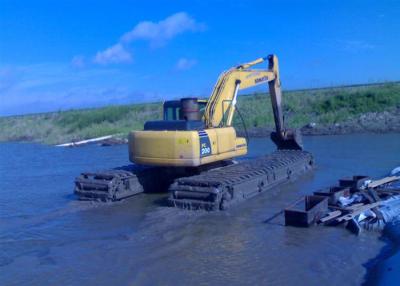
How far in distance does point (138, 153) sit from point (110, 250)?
4.08 m

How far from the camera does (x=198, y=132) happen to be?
10.8 meters

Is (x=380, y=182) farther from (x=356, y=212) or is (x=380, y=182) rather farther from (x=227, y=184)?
(x=227, y=184)

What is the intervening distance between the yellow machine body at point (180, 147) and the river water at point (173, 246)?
1.10 meters

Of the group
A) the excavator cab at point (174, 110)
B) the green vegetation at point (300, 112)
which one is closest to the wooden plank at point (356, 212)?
the excavator cab at point (174, 110)

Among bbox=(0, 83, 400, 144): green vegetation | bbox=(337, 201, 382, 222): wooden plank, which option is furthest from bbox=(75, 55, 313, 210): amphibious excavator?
bbox=(0, 83, 400, 144): green vegetation

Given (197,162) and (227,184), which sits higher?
(197,162)

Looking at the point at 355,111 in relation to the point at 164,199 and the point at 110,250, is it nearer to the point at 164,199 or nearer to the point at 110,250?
the point at 164,199

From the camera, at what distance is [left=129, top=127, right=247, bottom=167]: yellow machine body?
10695 mm

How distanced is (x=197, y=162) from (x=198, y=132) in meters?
0.69

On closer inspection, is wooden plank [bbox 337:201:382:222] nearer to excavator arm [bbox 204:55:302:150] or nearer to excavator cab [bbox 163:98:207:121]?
excavator arm [bbox 204:55:302:150]

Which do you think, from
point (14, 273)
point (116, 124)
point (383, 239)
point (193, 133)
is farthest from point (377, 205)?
point (116, 124)

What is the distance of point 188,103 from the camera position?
12.1 m

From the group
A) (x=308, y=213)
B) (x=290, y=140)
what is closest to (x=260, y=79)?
(x=290, y=140)

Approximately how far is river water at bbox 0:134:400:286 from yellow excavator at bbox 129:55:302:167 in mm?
1236
